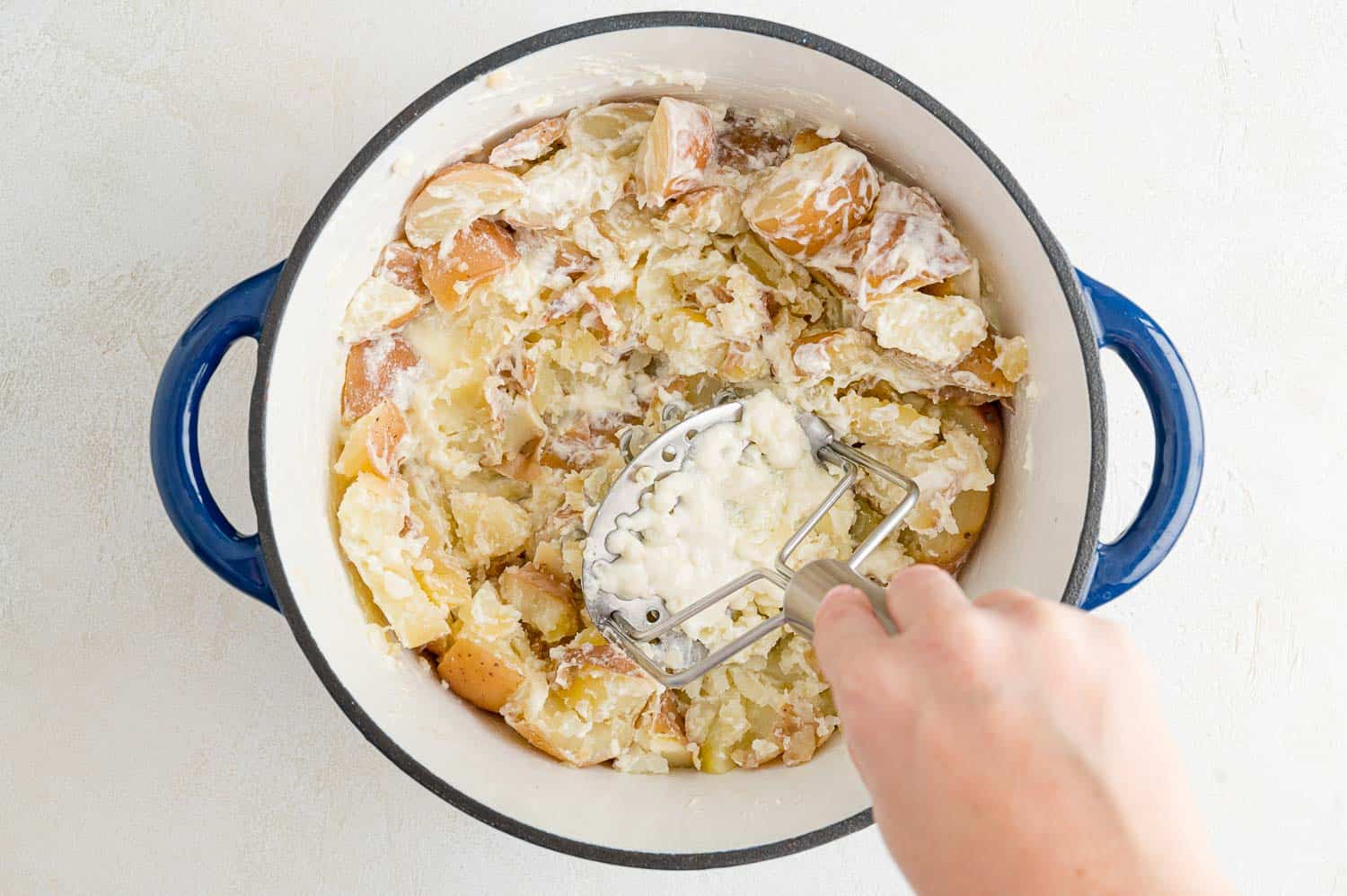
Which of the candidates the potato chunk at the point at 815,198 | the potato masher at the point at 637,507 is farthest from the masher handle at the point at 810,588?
the potato chunk at the point at 815,198

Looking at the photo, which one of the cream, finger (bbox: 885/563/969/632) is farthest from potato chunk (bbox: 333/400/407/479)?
finger (bbox: 885/563/969/632)

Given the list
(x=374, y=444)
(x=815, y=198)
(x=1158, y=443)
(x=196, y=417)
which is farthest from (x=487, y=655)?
(x=1158, y=443)

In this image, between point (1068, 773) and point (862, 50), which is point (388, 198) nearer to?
point (862, 50)

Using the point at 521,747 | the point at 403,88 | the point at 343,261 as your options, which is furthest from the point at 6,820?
the point at 403,88

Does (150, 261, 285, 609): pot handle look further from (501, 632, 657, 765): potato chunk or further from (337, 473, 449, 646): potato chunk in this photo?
(501, 632, 657, 765): potato chunk

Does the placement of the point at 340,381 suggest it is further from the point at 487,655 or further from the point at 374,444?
the point at 487,655

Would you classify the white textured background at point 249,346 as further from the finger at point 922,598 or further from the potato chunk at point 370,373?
the finger at point 922,598
